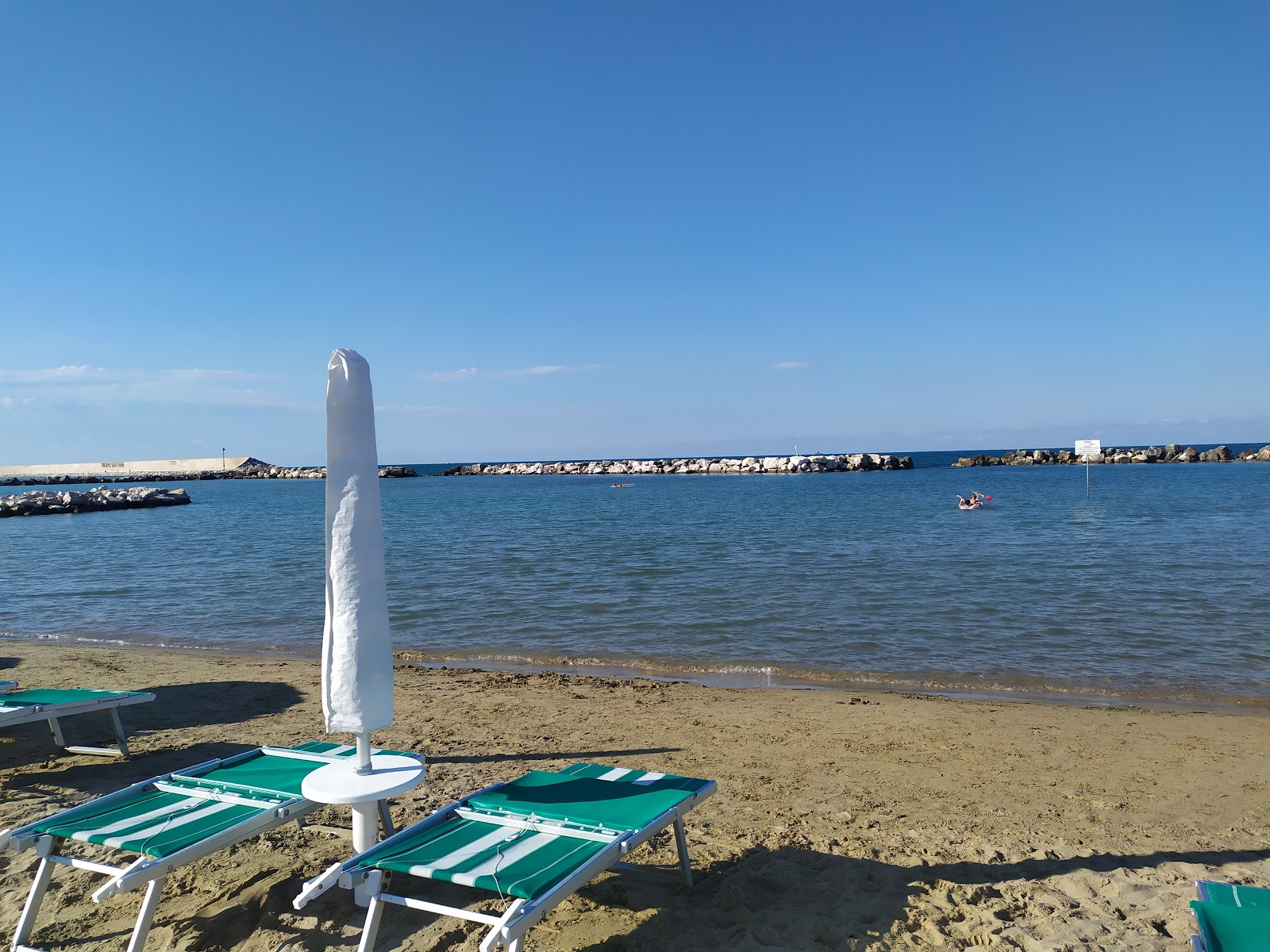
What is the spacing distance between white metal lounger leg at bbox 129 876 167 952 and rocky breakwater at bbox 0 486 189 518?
5690cm

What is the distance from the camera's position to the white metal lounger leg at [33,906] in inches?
140

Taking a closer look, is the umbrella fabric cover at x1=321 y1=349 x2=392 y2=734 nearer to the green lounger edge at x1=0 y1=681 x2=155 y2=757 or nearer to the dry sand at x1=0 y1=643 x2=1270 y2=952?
the dry sand at x1=0 y1=643 x2=1270 y2=952

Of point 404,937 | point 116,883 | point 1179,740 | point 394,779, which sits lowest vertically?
point 1179,740

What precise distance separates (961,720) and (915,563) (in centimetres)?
1179

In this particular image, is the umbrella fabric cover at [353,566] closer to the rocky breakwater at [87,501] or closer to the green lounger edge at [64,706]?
the green lounger edge at [64,706]

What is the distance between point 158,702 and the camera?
8.18m

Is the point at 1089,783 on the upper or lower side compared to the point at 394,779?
Answer: lower

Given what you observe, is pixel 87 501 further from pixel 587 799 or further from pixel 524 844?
pixel 524 844

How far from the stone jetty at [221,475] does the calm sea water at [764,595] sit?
3753 inches

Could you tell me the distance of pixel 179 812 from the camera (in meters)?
3.85

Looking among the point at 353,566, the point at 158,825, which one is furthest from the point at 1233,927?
the point at 158,825

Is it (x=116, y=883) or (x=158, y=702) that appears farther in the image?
(x=158, y=702)

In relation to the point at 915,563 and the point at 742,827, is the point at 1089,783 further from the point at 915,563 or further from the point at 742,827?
the point at 915,563

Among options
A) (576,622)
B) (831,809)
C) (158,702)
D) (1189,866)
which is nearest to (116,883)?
(831,809)
